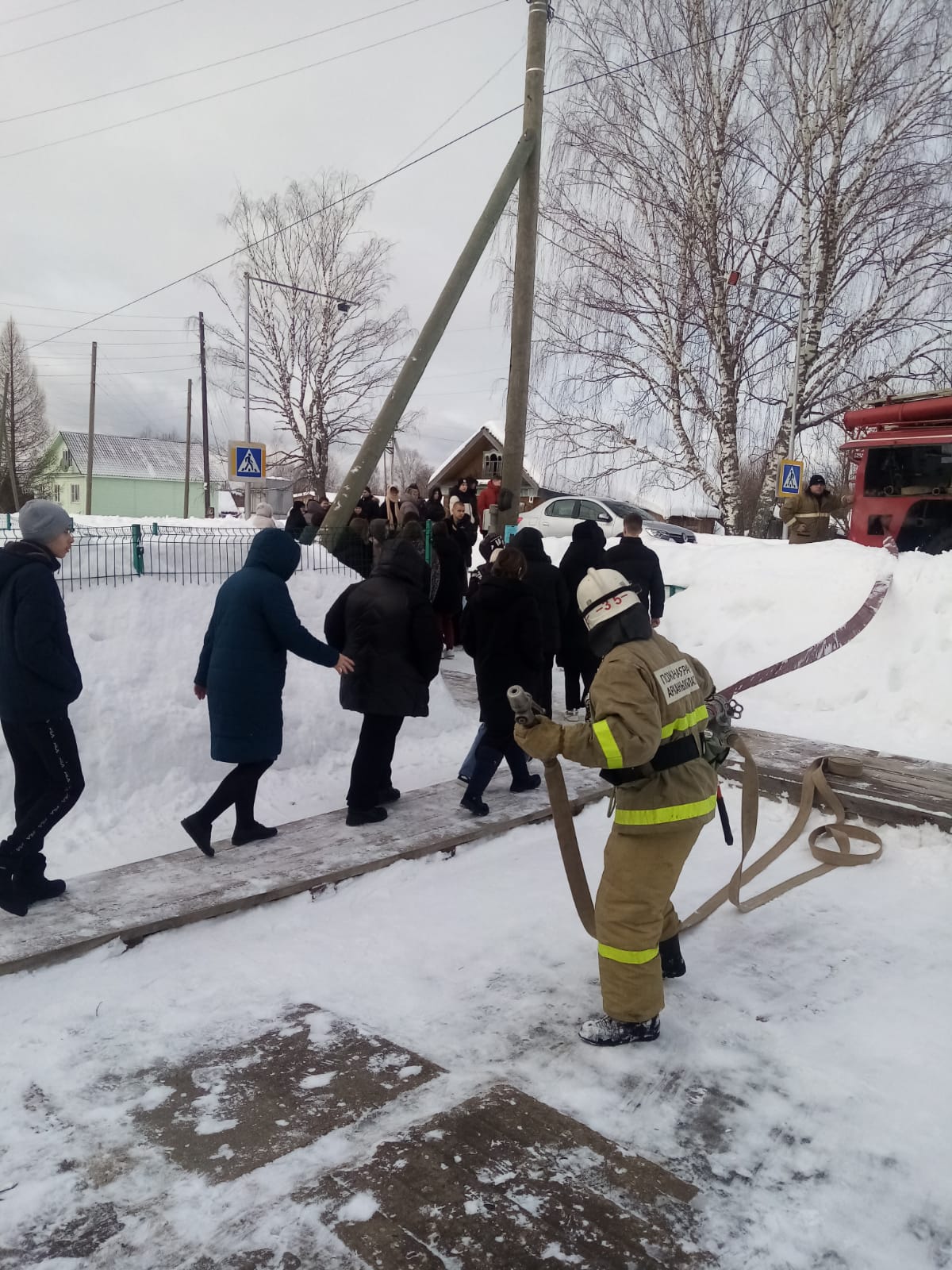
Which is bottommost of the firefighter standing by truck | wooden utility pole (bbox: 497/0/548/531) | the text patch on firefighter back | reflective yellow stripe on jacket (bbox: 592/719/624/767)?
reflective yellow stripe on jacket (bbox: 592/719/624/767)

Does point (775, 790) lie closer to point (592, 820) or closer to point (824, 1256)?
point (592, 820)

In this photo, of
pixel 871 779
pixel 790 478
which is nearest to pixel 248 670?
pixel 871 779

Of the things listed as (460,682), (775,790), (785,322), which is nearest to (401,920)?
(775,790)

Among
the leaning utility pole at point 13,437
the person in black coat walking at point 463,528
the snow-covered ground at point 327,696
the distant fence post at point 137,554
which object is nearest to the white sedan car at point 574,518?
the person in black coat walking at point 463,528

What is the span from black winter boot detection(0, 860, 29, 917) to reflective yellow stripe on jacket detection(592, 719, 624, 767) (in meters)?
2.62

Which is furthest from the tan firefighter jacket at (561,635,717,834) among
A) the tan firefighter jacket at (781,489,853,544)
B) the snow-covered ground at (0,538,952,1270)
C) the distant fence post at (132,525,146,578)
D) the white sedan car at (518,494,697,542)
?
the white sedan car at (518,494,697,542)

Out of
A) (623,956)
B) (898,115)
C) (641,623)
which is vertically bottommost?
(623,956)

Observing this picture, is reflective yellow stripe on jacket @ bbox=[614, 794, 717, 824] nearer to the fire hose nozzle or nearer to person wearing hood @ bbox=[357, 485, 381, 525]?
the fire hose nozzle

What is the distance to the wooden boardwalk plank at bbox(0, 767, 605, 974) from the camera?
3.66m

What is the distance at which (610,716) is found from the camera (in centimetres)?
296

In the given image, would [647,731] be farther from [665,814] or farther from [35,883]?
[35,883]

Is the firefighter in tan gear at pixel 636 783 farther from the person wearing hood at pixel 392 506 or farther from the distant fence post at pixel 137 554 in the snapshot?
the person wearing hood at pixel 392 506

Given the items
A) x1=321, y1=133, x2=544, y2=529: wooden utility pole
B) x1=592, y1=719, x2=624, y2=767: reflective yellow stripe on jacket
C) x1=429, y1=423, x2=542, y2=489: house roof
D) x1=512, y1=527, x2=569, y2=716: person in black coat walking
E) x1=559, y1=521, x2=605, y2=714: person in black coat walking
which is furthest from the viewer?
x1=429, y1=423, x2=542, y2=489: house roof

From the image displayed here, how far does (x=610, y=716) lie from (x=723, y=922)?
5.77 feet
